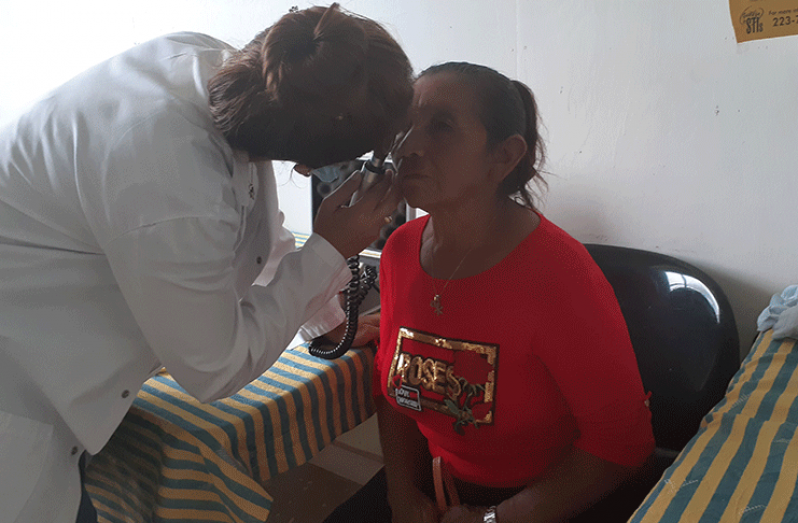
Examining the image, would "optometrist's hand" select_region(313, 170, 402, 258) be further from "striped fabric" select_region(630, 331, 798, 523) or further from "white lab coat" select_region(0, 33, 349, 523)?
"striped fabric" select_region(630, 331, 798, 523)

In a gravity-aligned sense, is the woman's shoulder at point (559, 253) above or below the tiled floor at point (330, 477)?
above

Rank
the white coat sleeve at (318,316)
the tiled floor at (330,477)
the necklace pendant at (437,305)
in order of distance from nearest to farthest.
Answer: the necklace pendant at (437,305)
the white coat sleeve at (318,316)
the tiled floor at (330,477)

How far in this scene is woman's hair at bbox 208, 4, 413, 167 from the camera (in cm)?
76

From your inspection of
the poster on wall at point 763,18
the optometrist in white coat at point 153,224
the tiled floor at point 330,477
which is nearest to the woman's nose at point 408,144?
the optometrist in white coat at point 153,224

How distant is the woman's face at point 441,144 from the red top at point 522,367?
17cm

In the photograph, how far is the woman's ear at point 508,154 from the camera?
1061 millimetres

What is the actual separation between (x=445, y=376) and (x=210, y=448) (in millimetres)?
444

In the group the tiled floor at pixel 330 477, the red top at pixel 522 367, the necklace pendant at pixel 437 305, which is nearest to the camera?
the red top at pixel 522 367

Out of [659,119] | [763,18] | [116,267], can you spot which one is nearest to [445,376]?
[116,267]

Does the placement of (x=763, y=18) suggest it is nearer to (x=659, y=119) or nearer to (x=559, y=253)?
(x=659, y=119)

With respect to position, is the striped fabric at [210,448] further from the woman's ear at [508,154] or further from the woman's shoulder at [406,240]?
the woman's ear at [508,154]

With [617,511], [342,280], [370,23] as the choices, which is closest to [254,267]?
[342,280]

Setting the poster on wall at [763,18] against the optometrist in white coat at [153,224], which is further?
the poster on wall at [763,18]

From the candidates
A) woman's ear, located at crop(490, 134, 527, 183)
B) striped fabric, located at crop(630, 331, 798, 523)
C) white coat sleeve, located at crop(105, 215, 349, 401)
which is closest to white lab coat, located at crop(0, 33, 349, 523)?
white coat sleeve, located at crop(105, 215, 349, 401)
